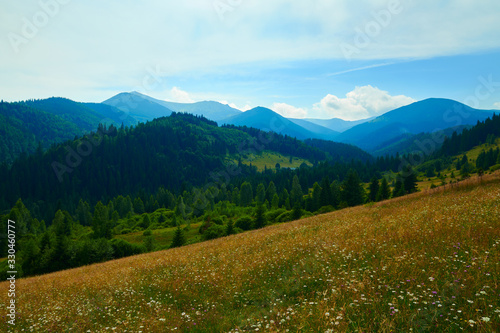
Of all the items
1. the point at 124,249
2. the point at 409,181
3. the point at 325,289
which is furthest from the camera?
the point at 409,181

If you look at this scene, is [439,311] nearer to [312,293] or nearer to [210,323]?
[312,293]

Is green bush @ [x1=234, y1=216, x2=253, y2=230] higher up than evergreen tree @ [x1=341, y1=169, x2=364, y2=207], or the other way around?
evergreen tree @ [x1=341, y1=169, x2=364, y2=207]

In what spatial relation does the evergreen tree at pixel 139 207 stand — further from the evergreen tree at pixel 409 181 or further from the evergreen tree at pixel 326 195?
the evergreen tree at pixel 409 181

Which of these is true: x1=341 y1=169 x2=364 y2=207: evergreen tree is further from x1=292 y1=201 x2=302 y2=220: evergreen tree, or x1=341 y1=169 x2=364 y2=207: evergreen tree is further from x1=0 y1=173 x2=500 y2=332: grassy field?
A: x1=0 y1=173 x2=500 y2=332: grassy field

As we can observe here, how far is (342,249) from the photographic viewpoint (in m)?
10.6

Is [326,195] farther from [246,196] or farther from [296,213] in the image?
[246,196]

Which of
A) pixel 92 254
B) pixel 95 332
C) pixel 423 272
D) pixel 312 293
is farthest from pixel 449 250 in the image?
pixel 92 254

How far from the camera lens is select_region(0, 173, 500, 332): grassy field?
5.78 meters

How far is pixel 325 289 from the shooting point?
7.92 meters

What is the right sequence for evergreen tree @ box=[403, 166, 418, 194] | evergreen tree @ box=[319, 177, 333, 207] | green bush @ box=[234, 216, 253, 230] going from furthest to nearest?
1. evergreen tree @ box=[319, 177, 333, 207]
2. green bush @ box=[234, 216, 253, 230]
3. evergreen tree @ box=[403, 166, 418, 194]

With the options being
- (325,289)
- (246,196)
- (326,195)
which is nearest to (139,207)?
(246,196)

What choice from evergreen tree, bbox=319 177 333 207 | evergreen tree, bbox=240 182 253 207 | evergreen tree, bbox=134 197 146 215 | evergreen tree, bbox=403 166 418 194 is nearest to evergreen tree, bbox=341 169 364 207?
evergreen tree, bbox=319 177 333 207

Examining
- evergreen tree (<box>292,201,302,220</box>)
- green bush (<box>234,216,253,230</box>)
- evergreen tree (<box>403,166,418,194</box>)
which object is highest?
evergreen tree (<box>403,166,418,194</box>)

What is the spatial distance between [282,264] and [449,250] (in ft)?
20.3
